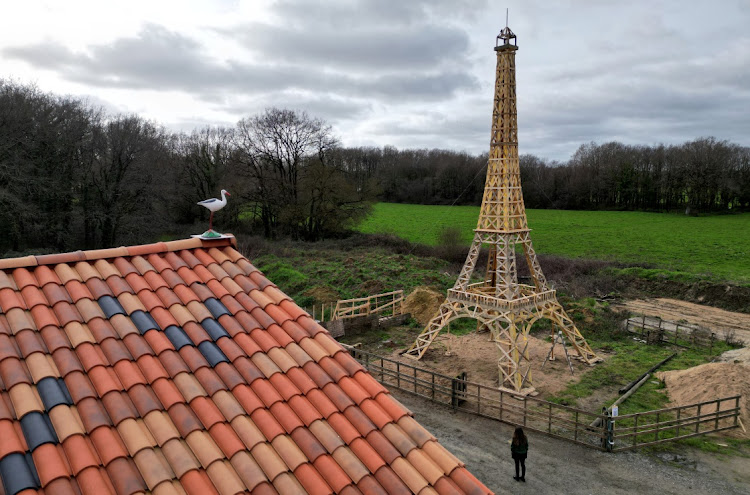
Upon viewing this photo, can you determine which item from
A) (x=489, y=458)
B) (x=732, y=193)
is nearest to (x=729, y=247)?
(x=732, y=193)

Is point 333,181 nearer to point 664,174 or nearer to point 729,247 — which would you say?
point 729,247

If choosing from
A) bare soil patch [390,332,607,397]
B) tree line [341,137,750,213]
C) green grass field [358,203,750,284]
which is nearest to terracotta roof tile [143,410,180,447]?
bare soil patch [390,332,607,397]

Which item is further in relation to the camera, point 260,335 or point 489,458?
point 489,458

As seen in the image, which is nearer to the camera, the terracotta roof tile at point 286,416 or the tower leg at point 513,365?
the terracotta roof tile at point 286,416

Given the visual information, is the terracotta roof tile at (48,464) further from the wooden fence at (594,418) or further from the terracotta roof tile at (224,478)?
the wooden fence at (594,418)

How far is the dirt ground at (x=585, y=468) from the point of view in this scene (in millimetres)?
11219

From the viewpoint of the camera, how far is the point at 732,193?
67.6 meters

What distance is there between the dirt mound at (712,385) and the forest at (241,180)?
15.1 m

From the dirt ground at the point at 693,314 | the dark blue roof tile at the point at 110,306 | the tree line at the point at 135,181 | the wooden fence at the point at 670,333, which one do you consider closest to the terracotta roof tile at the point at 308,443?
the dark blue roof tile at the point at 110,306

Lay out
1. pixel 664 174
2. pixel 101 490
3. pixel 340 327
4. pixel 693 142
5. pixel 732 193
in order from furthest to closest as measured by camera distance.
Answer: pixel 693 142
pixel 664 174
pixel 732 193
pixel 340 327
pixel 101 490

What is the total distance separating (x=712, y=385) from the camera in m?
15.7

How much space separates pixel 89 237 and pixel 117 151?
7537 mm

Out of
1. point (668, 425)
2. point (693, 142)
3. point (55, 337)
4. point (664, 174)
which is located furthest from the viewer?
point (693, 142)

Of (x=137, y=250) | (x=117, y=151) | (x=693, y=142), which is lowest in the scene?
(x=137, y=250)
